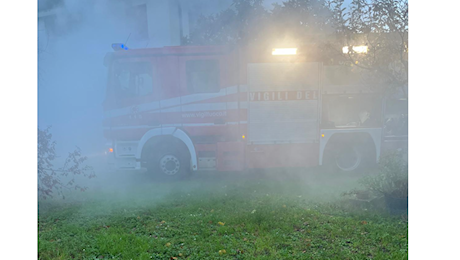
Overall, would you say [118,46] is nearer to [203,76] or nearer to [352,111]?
[203,76]

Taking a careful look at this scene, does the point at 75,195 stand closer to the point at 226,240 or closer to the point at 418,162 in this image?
the point at 226,240

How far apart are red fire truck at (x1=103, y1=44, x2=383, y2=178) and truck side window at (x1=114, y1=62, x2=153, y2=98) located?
0.02 m

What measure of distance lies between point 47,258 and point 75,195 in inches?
80.8

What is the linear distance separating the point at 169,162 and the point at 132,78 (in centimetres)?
164

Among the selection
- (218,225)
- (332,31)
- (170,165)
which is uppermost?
(332,31)

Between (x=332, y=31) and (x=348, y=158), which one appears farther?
(x=348, y=158)

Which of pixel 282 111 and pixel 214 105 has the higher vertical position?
pixel 214 105

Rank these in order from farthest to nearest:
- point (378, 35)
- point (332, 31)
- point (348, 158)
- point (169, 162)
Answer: point (348, 158) < point (169, 162) < point (332, 31) < point (378, 35)

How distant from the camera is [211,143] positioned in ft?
16.8

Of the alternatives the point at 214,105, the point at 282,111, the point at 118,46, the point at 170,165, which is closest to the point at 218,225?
the point at 170,165

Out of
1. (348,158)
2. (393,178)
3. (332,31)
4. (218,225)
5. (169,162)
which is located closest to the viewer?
(218,225)

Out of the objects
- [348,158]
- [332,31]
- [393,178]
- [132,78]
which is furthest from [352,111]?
[132,78]

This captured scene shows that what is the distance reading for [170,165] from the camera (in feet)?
17.1

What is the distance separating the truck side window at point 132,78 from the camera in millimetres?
5125
